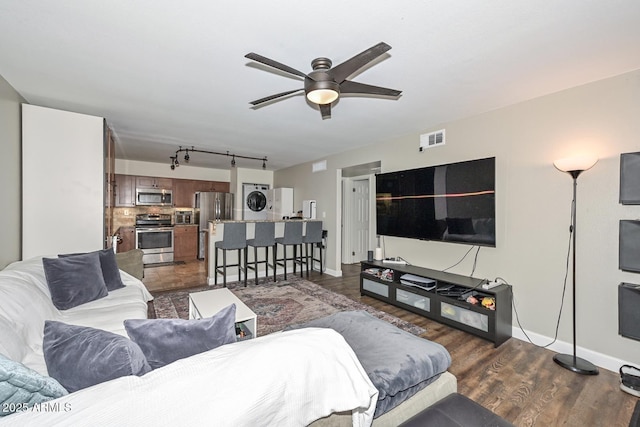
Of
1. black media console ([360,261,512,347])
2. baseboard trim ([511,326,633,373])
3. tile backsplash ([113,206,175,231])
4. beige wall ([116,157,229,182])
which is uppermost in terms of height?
beige wall ([116,157,229,182])

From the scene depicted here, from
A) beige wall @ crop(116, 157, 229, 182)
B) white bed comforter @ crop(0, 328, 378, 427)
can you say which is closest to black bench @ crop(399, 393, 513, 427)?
white bed comforter @ crop(0, 328, 378, 427)

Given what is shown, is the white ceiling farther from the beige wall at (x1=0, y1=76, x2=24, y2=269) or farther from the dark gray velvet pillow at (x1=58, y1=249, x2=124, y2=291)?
the dark gray velvet pillow at (x1=58, y1=249, x2=124, y2=291)

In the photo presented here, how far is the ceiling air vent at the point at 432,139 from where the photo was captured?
3561mm

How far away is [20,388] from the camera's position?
2.56 ft

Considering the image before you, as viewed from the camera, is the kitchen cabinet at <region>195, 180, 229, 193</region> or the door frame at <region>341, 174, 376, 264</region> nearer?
the door frame at <region>341, 174, 376, 264</region>

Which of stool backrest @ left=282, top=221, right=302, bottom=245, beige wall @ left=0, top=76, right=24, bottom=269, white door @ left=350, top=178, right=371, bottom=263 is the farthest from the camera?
white door @ left=350, top=178, right=371, bottom=263

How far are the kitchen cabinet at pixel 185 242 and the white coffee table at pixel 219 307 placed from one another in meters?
4.57

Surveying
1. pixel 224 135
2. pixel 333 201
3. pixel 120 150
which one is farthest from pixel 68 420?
pixel 120 150

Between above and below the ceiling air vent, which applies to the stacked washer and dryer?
below

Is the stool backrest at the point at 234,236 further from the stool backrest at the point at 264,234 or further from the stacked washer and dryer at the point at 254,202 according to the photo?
the stacked washer and dryer at the point at 254,202

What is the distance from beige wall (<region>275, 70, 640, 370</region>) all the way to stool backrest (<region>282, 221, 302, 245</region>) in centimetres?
258

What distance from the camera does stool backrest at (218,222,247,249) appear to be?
14.6 feet

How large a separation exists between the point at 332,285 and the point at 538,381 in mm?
3016

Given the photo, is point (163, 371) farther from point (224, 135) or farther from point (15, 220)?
point (224, 135)
